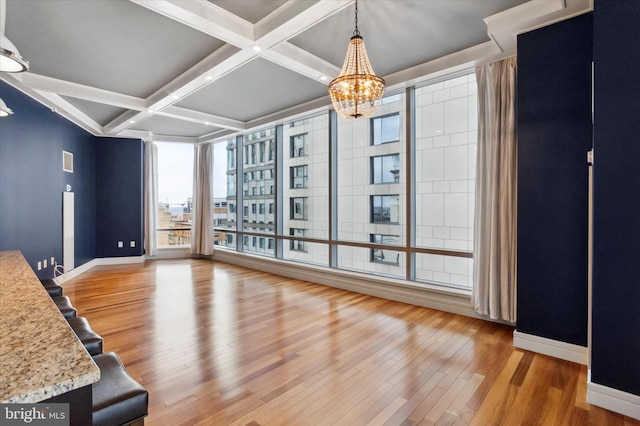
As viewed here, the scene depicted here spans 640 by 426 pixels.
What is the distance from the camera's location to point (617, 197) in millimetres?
2090

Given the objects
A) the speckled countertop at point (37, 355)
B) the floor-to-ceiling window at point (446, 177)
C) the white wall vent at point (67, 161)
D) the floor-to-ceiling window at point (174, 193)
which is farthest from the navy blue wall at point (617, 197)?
the floor-to-ceiling window at point (174, 193)

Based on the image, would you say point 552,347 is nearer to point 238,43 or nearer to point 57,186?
point 238,43

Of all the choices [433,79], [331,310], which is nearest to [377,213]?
[331,310]

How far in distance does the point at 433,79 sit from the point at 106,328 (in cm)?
493

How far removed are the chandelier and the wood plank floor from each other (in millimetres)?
2275

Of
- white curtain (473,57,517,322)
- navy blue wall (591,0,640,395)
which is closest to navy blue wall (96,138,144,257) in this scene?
white curtain (473,57,517,322)

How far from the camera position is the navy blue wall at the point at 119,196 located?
722cm

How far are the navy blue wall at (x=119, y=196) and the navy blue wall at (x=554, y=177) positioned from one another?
7761mm

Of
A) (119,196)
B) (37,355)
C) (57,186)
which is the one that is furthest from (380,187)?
(119,196)

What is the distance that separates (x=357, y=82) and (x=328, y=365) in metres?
2.40

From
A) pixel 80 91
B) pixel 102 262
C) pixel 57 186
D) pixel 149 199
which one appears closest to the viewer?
pixel 80 91

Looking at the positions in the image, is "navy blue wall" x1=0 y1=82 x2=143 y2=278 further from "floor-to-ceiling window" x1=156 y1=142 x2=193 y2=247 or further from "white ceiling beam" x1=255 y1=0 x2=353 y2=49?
"white ceiling beam" x1=255 y1=0 x2=353 y2=49

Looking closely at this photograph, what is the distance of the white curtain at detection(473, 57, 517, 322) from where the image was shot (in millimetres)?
3297

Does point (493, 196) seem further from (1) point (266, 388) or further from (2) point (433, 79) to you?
(1) point (266, 388)
